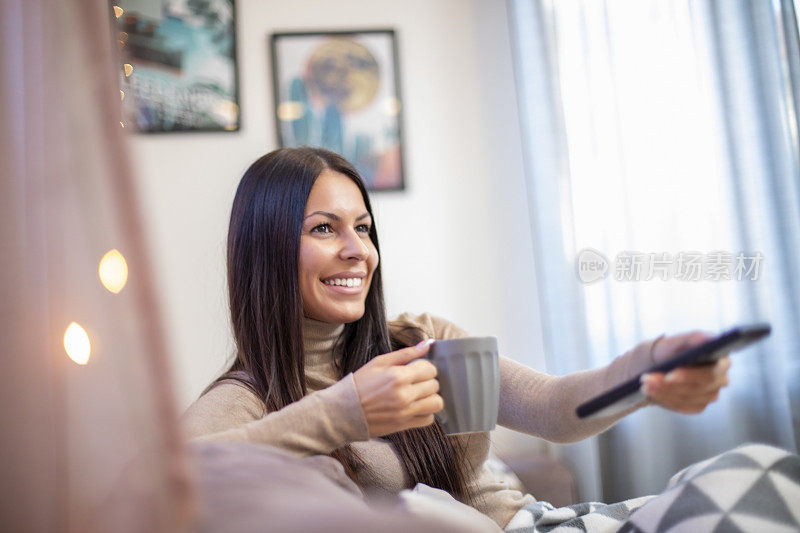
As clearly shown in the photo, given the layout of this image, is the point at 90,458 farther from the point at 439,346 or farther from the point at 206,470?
the point at 439,346

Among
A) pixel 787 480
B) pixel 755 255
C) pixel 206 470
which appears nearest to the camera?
pixel 206 470

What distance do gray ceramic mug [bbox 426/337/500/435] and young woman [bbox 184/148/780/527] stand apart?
0.25m

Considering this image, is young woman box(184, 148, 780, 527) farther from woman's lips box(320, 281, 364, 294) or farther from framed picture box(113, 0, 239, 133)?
framed picture box(113, 0, 239, 133)

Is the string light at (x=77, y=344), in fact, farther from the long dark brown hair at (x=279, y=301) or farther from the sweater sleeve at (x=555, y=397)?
the sweater sleeve at (x=555, y=397)

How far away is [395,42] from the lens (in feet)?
7.70

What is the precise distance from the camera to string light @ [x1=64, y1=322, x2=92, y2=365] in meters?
0.68

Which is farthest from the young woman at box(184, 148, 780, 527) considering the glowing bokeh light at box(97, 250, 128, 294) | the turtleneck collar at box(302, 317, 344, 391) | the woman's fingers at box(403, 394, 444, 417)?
the glowing bokeh light at box(97, 250, 128, 294)

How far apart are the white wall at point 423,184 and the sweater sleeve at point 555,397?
1.09m

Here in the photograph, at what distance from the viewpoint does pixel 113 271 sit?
548 mm

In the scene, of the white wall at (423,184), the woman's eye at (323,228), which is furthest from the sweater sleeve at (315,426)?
the white wall at (423,184)

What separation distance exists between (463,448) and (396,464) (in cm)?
16

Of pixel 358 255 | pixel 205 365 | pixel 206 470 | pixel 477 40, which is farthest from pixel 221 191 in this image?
pixel 206 470

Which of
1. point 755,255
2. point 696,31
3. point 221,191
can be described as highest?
point 696,31

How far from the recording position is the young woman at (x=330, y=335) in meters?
1.12
